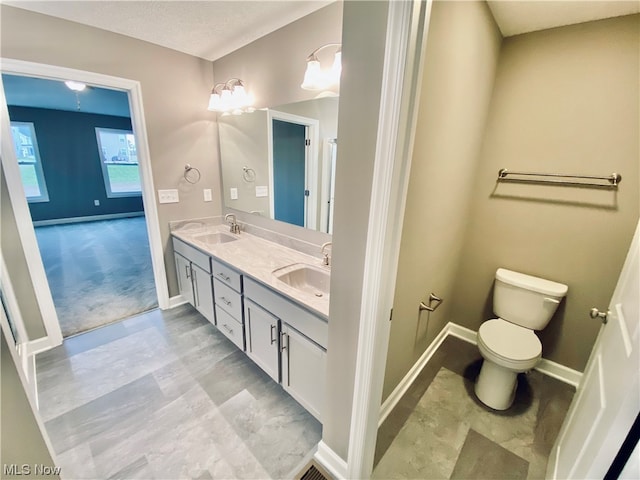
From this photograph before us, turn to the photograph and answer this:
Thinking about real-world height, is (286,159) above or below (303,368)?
above

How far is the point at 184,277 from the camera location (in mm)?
2564

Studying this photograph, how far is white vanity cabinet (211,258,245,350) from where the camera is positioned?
1.83m

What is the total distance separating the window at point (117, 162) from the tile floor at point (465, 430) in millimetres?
7245

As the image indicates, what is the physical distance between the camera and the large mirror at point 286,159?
180 cm

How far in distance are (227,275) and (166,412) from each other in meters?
0.91

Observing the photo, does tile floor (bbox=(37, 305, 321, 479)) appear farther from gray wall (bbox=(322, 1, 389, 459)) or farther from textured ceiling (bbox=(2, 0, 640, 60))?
textured ceiling (bbox=(2, 0, 640, 60))

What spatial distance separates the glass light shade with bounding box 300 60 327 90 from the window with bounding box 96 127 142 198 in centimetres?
630

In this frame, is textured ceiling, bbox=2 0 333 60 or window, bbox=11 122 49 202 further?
window, bbox=11 122 49 202

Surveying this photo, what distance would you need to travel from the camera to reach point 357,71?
0.79 m

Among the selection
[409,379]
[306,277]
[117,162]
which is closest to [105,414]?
[306,277]

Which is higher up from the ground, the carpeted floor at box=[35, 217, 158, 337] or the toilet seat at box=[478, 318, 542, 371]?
the toilet seat at box=[478, 318, 542, 371]

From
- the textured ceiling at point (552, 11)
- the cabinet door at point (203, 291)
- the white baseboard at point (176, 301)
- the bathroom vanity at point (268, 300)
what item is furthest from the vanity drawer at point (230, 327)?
the textured ceiling at point (552, 11)

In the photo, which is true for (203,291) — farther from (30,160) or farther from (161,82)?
(30,160)

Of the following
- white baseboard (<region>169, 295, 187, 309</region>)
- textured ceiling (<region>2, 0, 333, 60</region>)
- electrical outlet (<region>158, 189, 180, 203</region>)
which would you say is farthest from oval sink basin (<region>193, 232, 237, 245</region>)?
textured ceiling (<region>2, 0, 333, 60</region>)
